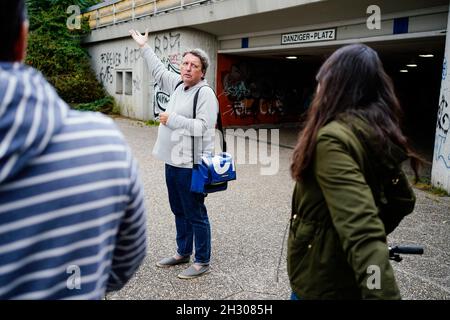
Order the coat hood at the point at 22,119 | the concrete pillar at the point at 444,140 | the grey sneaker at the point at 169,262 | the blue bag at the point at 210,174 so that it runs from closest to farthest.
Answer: the coat hood at the point at 22,119
the blue bag at the point at 210,174
the grey sneaker at the point at 169,262
the concrete pillar at the point at 444,140

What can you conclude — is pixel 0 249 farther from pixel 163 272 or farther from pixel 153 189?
pixel 153 189

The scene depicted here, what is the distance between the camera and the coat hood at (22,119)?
2.87ft

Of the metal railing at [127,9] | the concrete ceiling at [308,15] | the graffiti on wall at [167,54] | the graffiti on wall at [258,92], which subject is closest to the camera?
the concrete ceiling at [308,15]

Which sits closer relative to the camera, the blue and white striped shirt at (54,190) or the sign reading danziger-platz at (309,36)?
the blue and white striped shirt at (54,190)

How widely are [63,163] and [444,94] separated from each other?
802 cm

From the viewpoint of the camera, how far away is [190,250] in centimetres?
409

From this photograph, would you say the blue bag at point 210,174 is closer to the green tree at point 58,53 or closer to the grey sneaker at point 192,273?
the grey sneaker at point 192,273

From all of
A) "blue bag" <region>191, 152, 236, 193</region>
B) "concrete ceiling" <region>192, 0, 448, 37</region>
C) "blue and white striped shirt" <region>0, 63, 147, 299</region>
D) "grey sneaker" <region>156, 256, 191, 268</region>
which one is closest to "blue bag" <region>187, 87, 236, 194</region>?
"blue bag" <region>191, 152, 236, 193</region>

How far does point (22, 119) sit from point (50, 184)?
16 cm

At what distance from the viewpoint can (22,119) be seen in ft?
2.90

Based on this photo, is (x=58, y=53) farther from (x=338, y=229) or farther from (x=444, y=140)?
(x=338, y=229)

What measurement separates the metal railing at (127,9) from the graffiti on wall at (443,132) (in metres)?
7.96

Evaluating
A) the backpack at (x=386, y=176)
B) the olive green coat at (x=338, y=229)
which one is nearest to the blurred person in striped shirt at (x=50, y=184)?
the olive green coat at (x=338, y=229)

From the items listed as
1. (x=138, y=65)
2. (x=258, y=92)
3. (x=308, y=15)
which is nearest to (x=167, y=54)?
(x=138, y=65)
